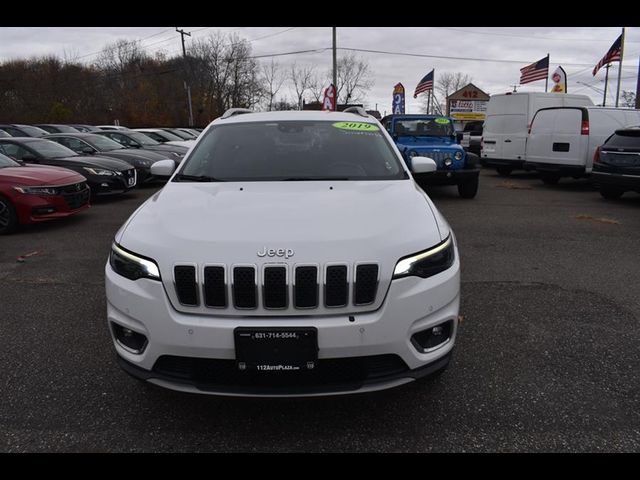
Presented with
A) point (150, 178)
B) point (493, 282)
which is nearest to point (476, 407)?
point (493, 282)

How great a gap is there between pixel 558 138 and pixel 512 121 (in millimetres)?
2324

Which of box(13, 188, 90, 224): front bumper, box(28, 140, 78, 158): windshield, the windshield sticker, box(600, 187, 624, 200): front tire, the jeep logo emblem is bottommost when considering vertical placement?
box(600, 187, 624, 200): front tire

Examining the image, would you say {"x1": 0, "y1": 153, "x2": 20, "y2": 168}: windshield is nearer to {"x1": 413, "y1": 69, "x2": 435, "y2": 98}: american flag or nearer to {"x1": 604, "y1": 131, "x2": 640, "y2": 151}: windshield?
{"x1": 604, "y1": 131, "x2": 640, "y2": 151}: windshield

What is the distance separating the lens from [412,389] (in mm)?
2764

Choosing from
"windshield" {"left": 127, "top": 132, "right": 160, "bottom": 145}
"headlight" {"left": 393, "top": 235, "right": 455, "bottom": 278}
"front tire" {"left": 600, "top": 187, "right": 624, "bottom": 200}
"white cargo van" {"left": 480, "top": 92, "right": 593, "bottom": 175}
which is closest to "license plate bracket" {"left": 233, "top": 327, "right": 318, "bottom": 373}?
"headlight" {"left": 393, "top": 235, "right": 455, "bottom": 278}

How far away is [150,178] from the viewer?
12148 mm

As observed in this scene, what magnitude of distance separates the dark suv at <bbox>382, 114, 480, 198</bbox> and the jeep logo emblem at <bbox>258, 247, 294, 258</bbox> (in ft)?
24.8

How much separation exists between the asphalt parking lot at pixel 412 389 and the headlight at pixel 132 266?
62 cm

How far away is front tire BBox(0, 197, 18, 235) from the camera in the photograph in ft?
24.0

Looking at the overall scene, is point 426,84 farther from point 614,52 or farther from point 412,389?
point 412,389

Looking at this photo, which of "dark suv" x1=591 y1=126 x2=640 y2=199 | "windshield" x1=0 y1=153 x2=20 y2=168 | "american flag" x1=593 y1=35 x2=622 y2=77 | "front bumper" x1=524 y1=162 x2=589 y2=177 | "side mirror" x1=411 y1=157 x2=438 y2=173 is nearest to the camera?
"side mirror" x1=411 y1=157 x2=438 y2=173

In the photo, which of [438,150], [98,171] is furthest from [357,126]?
[98,171]
